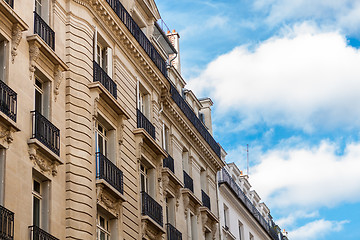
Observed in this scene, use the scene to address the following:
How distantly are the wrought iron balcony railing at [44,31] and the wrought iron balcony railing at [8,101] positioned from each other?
2.96 metres

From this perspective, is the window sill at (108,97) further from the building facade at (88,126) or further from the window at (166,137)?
the window at (166,137)

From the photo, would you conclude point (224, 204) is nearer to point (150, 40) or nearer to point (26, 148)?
point (150, 40)

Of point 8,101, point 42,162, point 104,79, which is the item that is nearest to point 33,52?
point 8,101

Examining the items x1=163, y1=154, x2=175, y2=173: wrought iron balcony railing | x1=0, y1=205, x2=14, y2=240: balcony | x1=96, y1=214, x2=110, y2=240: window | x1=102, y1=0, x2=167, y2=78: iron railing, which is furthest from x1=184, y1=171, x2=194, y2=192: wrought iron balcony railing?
x1=0, y1=205, x2=14, y2=240: balcony

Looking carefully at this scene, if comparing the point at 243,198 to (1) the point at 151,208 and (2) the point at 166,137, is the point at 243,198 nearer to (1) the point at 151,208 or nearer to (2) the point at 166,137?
(2) the point at 166,137

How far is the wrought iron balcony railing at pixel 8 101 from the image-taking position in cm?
2066

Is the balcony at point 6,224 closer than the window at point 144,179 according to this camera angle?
Yes

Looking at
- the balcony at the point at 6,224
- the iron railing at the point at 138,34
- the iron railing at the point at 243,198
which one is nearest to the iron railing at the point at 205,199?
the iron railing at the point at 243,198

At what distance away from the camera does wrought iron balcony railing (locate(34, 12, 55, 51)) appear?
23500mm

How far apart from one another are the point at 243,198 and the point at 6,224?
31832 mm

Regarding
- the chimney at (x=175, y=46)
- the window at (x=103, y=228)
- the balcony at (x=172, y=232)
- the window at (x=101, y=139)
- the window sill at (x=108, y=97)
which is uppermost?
the chimney at (x=175, y=46)

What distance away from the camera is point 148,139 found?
98.9 feet

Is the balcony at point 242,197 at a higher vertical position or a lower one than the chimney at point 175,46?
lower

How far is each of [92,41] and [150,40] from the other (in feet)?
24.4
